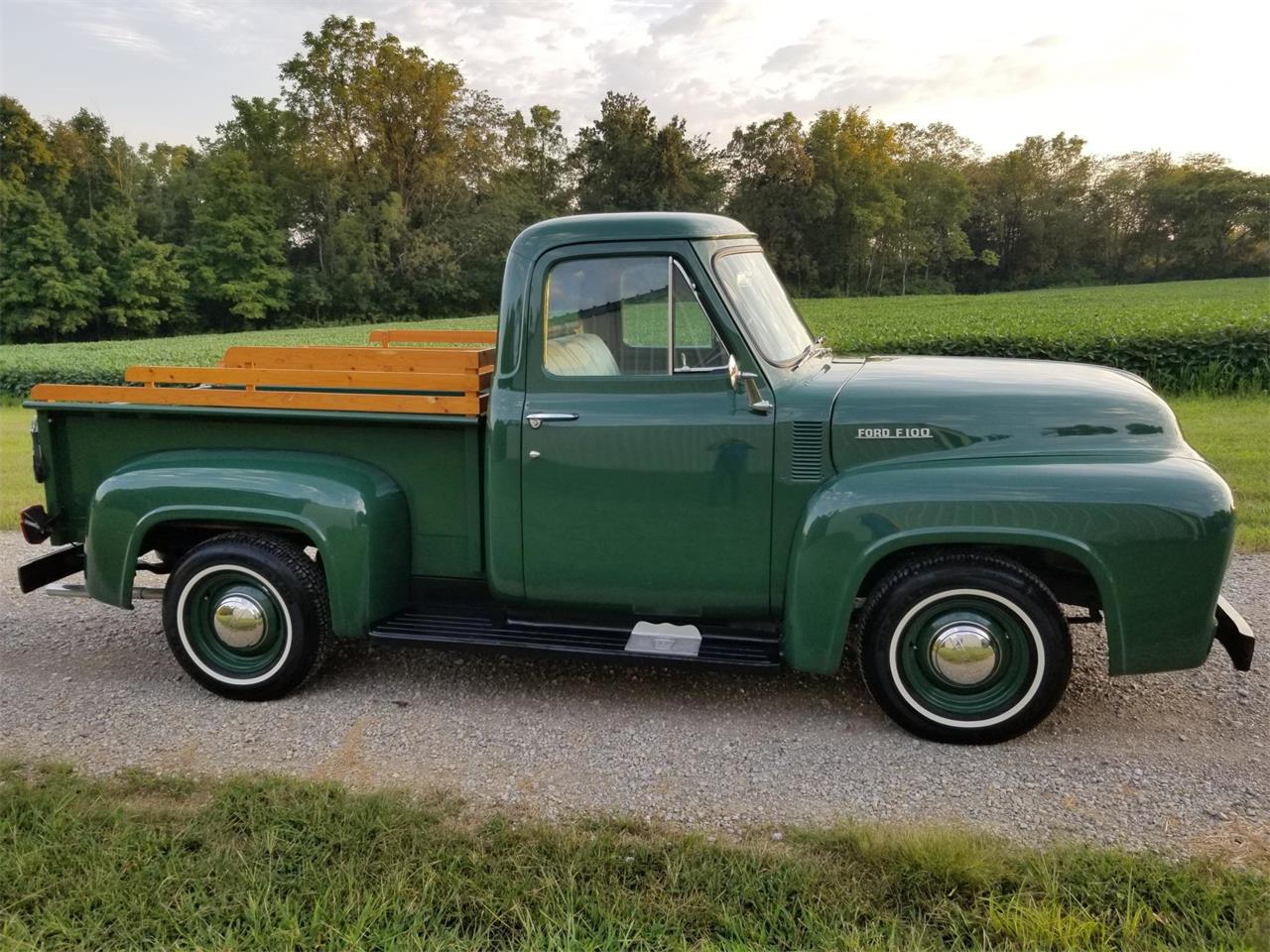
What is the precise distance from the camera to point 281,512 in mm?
4145

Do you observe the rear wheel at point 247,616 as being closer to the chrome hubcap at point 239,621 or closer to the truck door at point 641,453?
the chrome hubcap at point 239,621

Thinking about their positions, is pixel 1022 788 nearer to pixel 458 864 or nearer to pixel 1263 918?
pixel 1263 918

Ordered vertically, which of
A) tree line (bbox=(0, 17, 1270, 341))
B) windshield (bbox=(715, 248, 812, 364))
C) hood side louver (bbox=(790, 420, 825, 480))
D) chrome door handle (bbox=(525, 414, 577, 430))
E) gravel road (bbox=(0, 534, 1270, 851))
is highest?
tree line (bbox=(0, 17, 1270, 341))

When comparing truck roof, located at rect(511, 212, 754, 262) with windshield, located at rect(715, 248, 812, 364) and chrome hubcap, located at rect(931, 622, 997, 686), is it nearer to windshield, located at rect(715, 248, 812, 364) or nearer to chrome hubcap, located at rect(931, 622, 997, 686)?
windshield, located at rect(715, 248, 812, 364)

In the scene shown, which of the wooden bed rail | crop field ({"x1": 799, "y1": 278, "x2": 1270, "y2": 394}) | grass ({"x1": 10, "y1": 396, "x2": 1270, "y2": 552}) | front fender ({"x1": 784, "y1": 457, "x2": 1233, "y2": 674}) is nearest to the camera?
front fender ({"x1": 784, "y1": 457, "x2": 1233, "y2": 674})

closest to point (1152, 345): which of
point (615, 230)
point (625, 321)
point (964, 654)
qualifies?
point (964, 654)

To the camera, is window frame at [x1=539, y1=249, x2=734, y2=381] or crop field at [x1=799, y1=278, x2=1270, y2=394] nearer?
window frame at [x1=539, y1=249, x2=734, y2=381]

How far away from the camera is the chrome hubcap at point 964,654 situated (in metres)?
3.64

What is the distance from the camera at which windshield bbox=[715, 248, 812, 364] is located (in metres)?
Answer: 3.93

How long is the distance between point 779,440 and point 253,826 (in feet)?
7.94

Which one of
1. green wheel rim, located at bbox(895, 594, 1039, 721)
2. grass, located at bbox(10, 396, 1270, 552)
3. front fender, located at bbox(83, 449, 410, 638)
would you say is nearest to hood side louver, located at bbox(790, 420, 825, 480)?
green wheel rim, located at bbox(895, 594, 1039, 721)

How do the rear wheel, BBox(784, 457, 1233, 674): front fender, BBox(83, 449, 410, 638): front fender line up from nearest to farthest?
1. BBox(784, 457, 1233, 674): front fender
2. BBox(83, 449, 410, 638): front fender
3. the rear wheel

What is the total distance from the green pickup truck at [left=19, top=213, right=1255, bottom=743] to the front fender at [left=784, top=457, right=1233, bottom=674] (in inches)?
0.4

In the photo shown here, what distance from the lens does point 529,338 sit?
4.01 meters
